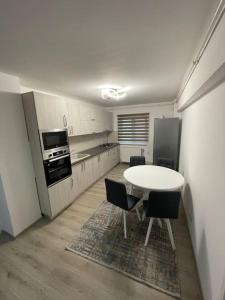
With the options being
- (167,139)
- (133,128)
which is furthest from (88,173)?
(133,128)

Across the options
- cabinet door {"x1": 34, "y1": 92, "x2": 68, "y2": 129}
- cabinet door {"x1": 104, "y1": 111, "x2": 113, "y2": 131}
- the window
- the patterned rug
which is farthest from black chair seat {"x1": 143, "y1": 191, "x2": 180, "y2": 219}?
the window

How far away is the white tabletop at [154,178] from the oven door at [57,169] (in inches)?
47.6

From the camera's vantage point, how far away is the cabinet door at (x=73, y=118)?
312 cm

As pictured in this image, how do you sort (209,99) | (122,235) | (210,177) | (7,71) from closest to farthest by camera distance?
(210,177), (209,99), (7,71), (122,235)

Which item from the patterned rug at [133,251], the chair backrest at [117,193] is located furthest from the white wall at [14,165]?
the chair backrest at [117,193]

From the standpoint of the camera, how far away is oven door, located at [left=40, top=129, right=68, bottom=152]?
7.38 ft

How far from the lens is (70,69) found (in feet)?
Answer: 6.45

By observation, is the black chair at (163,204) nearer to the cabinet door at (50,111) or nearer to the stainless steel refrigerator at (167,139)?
the stainless steel refrigerator at (167,139)

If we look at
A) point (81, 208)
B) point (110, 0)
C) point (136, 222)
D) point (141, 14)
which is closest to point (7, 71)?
point (110, 0)

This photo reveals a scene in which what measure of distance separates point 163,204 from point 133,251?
77 cm

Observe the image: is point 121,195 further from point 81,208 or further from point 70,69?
point 70,69

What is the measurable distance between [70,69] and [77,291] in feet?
8.83

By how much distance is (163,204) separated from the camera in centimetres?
176

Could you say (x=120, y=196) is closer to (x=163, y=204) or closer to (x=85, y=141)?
(x=163, y=204)
